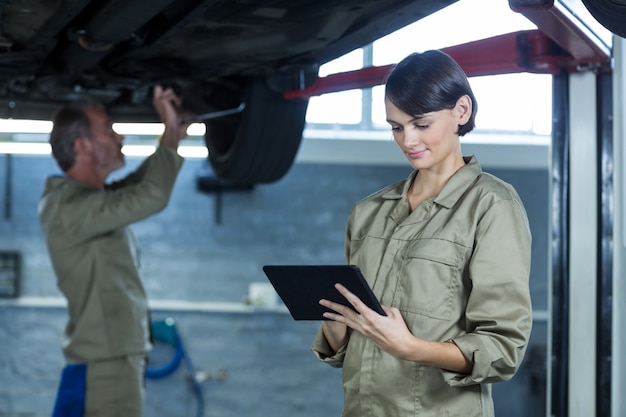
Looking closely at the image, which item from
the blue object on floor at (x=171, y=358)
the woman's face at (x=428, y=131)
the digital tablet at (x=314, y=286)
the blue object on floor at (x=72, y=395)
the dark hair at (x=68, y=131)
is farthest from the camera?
the blue object on floor at (x=171, y=358)

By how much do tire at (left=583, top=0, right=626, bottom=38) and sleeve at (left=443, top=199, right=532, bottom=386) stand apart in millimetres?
436

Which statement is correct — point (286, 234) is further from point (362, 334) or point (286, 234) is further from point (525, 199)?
point (362, 334)

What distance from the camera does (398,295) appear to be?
4.60ft

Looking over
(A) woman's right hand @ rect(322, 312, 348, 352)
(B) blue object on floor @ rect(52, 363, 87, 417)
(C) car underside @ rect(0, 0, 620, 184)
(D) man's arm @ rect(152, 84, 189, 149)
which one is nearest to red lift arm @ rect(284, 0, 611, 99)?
(C) car underside @ rect(0, 0, 620, 184)

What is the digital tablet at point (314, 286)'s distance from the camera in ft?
4.19

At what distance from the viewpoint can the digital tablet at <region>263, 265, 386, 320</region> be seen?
1.28 meters

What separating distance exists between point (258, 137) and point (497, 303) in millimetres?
1840

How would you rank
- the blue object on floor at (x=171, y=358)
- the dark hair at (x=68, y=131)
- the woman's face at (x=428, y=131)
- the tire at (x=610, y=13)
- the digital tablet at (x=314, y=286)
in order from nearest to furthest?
the digital tablet at (x=314, y=286)
the woman's face at (x=428, y=131)
the tire at (x=610, y=13)
the dark hair at (x=68, y=131)
the blue object on floor at (x=171, y=358)

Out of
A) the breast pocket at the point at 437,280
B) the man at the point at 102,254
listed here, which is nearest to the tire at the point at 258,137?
the man at the point at 102,254

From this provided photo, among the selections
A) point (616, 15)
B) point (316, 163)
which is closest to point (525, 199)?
point (316, 163)

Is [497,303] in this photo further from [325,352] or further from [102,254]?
[102,254]

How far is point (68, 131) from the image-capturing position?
3084 mm

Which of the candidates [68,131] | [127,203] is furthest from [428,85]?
[68,131]

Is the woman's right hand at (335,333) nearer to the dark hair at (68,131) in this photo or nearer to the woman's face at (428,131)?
the woman's face at (428,131)
